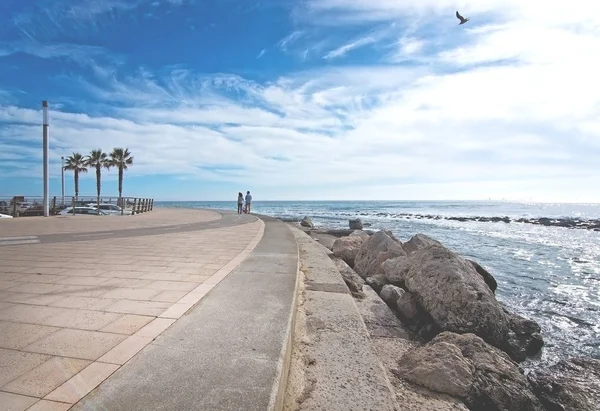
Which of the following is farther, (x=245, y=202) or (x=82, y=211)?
(x=245, y=202)

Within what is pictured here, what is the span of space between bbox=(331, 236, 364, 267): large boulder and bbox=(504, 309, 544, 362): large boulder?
15.9ft

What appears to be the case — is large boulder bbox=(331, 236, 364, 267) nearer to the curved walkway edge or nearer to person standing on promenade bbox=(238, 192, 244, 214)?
the curved walkway edge

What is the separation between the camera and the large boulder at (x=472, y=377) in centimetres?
299

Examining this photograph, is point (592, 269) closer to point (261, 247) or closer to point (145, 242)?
point (261, 247)

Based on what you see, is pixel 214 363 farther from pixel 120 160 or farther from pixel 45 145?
pixel 120 160

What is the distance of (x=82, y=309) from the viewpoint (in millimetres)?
3605

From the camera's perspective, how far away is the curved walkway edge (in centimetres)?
189

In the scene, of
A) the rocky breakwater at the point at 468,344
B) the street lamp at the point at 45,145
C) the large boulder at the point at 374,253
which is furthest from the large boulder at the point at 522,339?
the street lamp at the point at 45,145

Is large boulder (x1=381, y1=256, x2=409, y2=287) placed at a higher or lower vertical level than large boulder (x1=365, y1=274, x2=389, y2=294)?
higher

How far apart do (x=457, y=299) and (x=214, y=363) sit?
155 inches

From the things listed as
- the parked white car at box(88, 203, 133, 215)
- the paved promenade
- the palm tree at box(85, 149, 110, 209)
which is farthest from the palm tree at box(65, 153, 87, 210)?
the paved promenade

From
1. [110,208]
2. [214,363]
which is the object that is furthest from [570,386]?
[110,208]

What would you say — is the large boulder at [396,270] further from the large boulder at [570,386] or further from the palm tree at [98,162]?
the palm tree at [98,162]

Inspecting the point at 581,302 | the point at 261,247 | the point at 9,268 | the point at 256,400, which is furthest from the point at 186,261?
the point at 581,302
